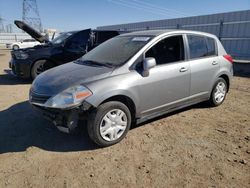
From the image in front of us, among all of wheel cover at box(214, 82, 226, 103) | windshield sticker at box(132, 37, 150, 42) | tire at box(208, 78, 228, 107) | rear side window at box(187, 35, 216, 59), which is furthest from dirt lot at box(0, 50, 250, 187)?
windshield sticker at box(132, 37, 150, 42)

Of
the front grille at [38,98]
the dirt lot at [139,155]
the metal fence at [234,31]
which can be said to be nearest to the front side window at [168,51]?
the dirt lot at [139,155]

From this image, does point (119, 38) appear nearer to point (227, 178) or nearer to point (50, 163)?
point (50, 163)

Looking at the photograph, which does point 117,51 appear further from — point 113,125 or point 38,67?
point 38,67

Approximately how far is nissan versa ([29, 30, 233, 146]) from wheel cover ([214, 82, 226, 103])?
22cm

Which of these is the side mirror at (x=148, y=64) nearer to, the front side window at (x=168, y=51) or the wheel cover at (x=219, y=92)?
the front side window at (x=168, y=51)

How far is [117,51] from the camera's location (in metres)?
4.03

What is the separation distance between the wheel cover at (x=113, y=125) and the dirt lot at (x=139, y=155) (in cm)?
18

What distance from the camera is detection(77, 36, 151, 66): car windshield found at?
3701mm

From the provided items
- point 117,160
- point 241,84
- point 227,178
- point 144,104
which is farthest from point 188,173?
point 241,84

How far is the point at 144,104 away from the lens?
3.65m

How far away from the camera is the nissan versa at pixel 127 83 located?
313 centimetres

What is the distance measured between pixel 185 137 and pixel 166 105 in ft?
2.16

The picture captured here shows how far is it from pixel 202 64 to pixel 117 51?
175cm

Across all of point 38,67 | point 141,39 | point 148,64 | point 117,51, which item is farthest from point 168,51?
point 38,67
